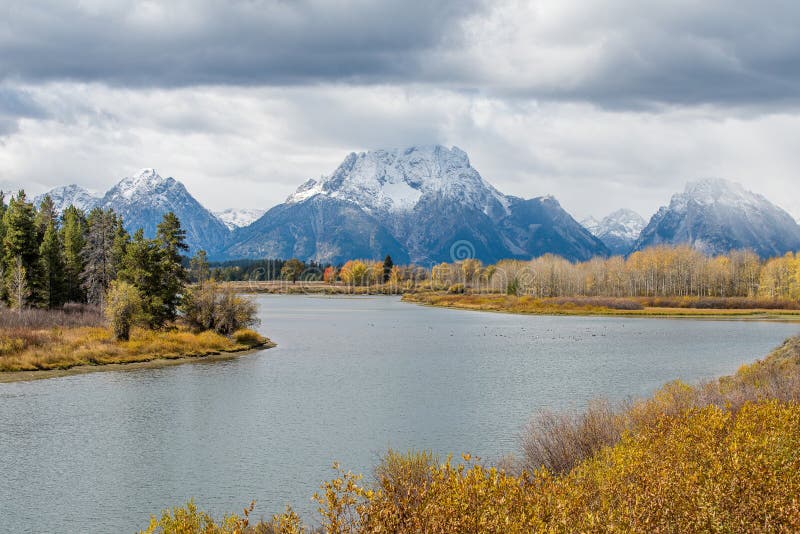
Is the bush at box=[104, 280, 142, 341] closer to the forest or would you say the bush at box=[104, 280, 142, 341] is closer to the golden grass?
the forest

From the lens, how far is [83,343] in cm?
6003

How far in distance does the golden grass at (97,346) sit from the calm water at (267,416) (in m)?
4.97

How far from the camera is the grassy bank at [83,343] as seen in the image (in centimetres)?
5325

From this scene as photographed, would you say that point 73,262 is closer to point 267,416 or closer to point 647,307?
point 267,416

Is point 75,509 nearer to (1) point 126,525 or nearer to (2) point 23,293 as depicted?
(1) point 126,525

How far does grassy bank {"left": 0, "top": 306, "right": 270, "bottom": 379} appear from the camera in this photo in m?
53.2

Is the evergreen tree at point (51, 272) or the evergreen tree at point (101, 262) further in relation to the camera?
the evergreen tree at point (101, 262)

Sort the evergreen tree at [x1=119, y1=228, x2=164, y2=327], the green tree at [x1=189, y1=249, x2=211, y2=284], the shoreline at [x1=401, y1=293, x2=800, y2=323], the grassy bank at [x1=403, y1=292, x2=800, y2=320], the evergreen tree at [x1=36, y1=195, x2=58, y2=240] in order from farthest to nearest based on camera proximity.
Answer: the grassy bank at [x1=403, y1=292, x2=800, y2=320]
the shoreline at [x1=401, y1=293, x2=800, y2=323]
the evergreen tree at [x1=36, y1=195, x2=58, y2=240]
the green tree at [x1=189, y1=249, x2=211, y2=284]
the evergreen tree at [x1=119, y1=228, x2=164, y2=327]

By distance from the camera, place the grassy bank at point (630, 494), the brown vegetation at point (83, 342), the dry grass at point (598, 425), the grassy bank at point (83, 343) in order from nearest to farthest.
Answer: the grassy bank at point (630, 494)
the dry grass at point (598, 425)
the grassy bank at point (83, 343)
the brown vegetation at point (83, 342)

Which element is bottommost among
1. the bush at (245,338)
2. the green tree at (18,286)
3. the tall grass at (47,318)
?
the bush at (245,338)

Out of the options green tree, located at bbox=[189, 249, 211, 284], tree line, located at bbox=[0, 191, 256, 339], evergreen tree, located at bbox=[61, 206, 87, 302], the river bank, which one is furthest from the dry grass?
evergreen tree, located at bbox=[61, 206, 87, 302]

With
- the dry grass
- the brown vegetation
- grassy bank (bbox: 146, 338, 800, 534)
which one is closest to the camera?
grassy bank (bbox: 146, 338, 800, 534)

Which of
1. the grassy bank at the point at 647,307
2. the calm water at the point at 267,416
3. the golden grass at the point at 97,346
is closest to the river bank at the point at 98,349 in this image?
the golden grass at the point at 97,346

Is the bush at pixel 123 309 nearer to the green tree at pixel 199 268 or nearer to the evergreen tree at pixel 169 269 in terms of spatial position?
the evergreen tree at pixel 169 269
